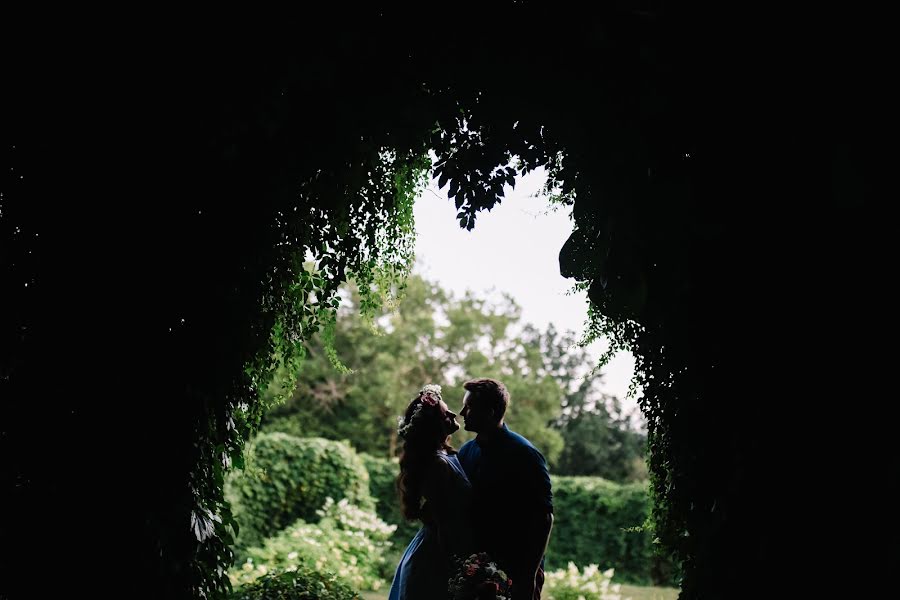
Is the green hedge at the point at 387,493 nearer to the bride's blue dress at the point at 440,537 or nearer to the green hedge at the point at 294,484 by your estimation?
the green hedge at the point at 294,484

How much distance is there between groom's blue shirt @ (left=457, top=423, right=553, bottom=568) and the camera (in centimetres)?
344

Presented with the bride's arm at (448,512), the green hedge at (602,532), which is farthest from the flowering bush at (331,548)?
the green hedge at (602,532)

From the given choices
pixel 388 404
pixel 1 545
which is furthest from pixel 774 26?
pixel 388 404

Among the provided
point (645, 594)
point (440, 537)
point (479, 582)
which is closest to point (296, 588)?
point (440, 537)

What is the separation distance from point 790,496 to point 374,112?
73.3 inches

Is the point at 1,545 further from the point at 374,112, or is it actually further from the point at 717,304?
the point at 717,304

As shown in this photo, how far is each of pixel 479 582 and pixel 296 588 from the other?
2113 millimetres

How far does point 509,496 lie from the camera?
349 cm

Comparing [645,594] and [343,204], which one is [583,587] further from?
[343,204]

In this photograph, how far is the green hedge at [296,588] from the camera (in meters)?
4.30

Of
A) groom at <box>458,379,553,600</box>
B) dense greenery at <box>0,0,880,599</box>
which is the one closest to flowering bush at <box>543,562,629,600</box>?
groom at <box>458,379,553,600</box>

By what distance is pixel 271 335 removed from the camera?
9.32ft

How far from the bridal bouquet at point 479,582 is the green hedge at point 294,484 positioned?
692 centimetres

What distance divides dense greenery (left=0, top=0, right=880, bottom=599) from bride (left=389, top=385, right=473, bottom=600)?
1.00 metres
